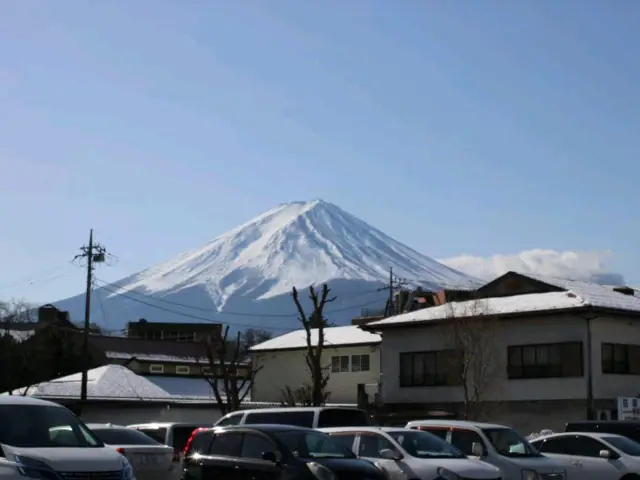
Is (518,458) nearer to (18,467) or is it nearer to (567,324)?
(18,467)

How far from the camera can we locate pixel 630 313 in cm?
3959

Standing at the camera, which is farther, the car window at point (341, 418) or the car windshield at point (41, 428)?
the car window at point (341, 418)

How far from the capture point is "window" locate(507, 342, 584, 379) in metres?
38.9

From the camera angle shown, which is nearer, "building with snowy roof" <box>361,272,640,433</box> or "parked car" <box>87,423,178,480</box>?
"parked car" <box>87,423,178,480</box>

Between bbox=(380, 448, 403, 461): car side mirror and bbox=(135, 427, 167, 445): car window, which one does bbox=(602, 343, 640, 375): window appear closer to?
bbox=(135, 427, 167, 445): car window

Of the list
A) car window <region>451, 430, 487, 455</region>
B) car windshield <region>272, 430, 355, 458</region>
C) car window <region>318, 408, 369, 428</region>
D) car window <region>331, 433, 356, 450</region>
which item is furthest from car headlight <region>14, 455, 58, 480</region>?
car window <region>318, 408, 369, 428</region>

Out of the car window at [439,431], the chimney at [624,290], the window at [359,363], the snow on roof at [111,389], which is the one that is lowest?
the car window at [439,431]

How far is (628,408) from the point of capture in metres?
36.3

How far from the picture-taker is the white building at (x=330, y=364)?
54000 mm

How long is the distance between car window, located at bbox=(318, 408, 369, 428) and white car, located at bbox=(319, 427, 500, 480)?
307 centimetres

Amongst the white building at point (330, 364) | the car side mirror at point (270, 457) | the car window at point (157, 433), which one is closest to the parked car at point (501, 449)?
the car side mirror at point (270, 457)

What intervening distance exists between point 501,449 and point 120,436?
7413mm

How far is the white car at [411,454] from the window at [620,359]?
21.9 metres

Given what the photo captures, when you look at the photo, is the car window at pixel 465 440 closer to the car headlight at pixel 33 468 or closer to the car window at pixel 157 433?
the car window at pixel 157 433
